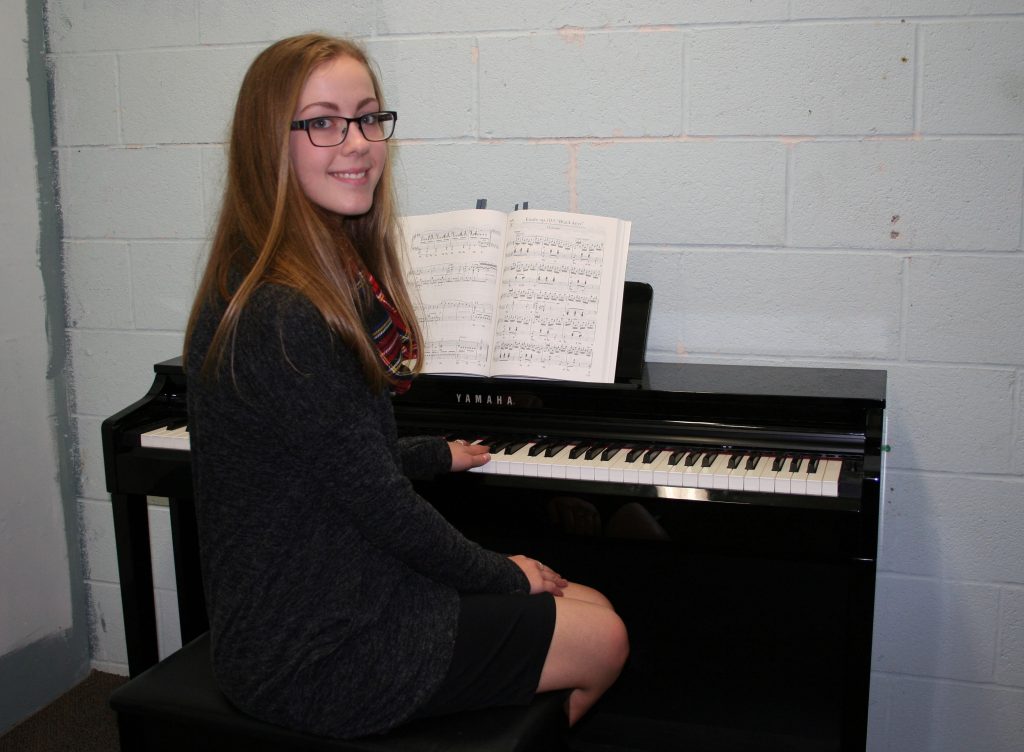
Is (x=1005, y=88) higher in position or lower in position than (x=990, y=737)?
higher

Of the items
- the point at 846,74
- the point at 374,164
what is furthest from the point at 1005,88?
the point at 374,164

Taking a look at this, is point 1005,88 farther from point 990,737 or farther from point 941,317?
point 990,737

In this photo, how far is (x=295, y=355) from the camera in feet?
3.60

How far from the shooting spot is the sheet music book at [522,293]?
1642mm

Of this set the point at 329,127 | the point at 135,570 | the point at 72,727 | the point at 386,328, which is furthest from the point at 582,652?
the point at 72,727

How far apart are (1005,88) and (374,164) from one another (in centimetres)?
120

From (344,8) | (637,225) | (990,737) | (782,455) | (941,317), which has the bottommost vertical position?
(990,737)

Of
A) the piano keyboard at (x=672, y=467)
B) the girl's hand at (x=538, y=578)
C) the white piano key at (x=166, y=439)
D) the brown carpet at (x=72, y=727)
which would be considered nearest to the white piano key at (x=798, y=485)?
the piano keyboard at (x=672, y=467)

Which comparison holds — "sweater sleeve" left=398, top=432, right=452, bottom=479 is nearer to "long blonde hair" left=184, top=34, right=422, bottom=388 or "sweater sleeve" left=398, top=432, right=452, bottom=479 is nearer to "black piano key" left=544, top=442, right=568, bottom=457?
"black piano key" left=544, top=442, right=568, bottom=457

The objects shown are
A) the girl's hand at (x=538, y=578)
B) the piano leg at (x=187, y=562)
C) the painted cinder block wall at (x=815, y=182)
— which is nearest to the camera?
the girl's hand at (x=538, y=578)

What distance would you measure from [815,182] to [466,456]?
0.90m

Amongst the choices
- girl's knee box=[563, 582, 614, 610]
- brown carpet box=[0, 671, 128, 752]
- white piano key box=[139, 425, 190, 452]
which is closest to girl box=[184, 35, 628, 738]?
girl's knee box=[563, 582, 614, 610]

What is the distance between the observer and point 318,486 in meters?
1.17

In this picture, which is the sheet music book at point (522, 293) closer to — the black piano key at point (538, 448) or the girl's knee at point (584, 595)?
the black piano key at point (538, 448)
